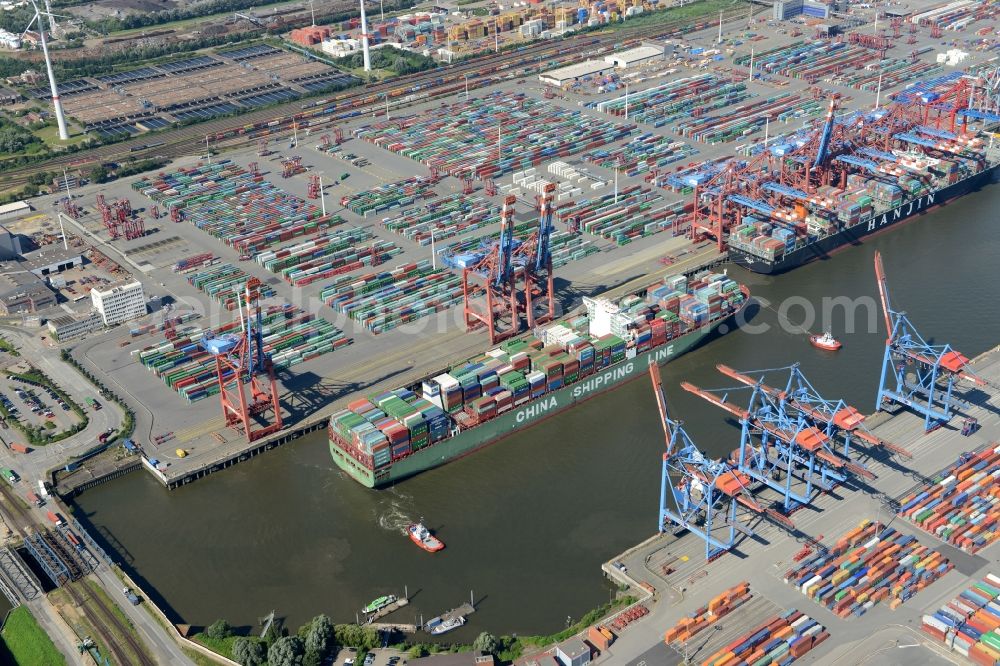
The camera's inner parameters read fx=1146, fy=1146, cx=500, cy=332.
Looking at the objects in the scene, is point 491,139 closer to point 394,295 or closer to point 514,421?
point 394,295

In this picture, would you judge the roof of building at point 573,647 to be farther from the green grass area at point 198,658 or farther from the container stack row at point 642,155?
the container stack row at point 642,155

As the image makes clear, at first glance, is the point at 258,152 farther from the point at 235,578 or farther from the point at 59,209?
the point at 235,578

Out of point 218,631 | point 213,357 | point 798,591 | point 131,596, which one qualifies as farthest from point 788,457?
point 213,357

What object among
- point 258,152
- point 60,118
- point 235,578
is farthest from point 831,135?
point 60,118

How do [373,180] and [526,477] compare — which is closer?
[526,477]

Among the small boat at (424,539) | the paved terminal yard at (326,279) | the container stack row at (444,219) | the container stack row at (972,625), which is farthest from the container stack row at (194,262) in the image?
the container stack row at (972,625)
